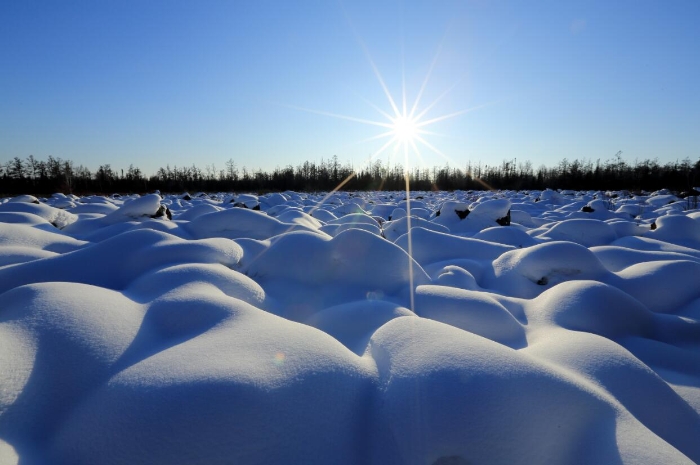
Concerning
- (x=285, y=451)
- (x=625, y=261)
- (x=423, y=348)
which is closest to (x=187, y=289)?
(x=285, y=451)

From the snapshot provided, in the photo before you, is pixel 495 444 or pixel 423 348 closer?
pixel 495 444

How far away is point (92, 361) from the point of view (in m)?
0.85

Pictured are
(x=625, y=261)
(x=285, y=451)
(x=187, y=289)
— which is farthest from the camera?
(x=625, y=261)

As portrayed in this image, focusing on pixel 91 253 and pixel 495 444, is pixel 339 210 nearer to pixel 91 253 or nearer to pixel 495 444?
pixel 91 253

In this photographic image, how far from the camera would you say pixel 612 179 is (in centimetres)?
2158

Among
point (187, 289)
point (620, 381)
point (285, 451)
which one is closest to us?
point (285, 451)

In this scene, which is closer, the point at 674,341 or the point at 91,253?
the point at 674,341

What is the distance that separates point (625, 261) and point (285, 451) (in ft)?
8.89

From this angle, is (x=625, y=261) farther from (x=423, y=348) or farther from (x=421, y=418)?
(x=421, y=418)

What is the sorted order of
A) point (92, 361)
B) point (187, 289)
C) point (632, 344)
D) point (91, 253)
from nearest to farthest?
point (92, 361) → point (187, 289) → point (632, 344) → point (91, 253)

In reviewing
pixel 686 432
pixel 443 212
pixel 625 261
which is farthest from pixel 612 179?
pixel 686 432

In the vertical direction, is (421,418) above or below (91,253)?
→ below

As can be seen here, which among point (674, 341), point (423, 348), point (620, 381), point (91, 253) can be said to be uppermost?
point (91, 253)

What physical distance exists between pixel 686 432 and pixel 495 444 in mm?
662
